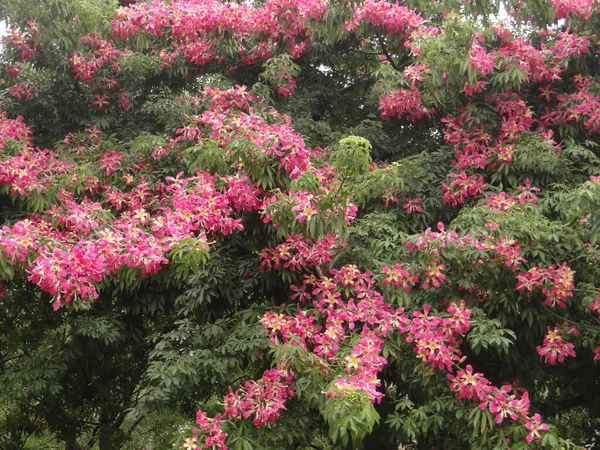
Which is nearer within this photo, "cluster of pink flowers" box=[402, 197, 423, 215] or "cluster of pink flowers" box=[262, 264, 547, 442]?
"cluster of pink flowers" box=[262, 264, 547, 442]

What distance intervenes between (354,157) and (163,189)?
2.02 metres

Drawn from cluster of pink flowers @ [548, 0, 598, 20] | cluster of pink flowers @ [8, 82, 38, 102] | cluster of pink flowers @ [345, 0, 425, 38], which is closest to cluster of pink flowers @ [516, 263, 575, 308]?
cluster of pink flowers @ [548, 0, 598, 20]

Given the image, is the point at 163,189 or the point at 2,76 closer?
the point at 163,189

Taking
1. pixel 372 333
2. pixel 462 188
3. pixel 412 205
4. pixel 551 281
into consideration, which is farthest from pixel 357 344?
pixel 462 188

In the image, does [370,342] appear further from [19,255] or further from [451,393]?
[19,255]

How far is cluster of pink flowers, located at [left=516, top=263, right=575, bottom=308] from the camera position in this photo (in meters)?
4.10

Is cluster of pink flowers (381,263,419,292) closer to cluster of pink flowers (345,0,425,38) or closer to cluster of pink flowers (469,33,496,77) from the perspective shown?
cluster of pink flowers (469,33,496,77)

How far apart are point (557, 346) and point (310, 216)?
1.67 metres

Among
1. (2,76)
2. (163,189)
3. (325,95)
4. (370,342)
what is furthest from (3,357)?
(370,342)

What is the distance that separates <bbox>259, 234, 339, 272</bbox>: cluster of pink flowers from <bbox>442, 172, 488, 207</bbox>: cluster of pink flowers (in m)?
1.05

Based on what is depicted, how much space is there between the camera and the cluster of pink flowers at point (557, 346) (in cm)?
421

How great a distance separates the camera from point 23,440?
319 inches

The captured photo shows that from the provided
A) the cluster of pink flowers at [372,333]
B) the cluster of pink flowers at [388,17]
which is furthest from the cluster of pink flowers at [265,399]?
the cluster of pink flowers at [388,17]

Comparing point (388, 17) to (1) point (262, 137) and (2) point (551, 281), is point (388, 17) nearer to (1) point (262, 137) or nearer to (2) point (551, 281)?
(1) point (262, 137)
